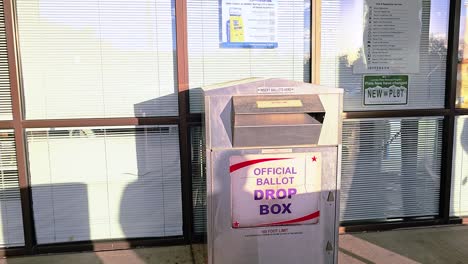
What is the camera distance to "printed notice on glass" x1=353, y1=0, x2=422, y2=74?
385 cm

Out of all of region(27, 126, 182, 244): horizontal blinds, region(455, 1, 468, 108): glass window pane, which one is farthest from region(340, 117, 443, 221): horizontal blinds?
region(27, 126, 182, 244): horizontal blinds

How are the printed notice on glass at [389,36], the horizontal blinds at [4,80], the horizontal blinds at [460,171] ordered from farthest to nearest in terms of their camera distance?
the horizontal blinds at [460,171]
the printed notice on glass at [389,36]
the horizontal blinds at [4,80]

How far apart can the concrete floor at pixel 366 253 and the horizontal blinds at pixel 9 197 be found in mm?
198

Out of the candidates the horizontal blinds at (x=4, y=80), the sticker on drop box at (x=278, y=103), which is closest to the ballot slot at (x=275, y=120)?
the sticker on drop box at (x=278, y=103)

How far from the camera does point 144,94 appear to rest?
3.64m

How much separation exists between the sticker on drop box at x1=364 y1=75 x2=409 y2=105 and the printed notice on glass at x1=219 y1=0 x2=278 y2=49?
104cm

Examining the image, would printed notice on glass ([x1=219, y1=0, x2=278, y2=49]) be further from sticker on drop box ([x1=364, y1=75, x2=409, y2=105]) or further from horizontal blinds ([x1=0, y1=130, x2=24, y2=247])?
horizontal blinds ([x1=0, y1=130, x2=24, y2=247])

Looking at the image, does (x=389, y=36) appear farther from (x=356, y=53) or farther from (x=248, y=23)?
(x=248, y=23)

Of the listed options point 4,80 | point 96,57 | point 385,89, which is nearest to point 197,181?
point 96,57

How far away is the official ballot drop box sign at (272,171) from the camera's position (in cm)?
263

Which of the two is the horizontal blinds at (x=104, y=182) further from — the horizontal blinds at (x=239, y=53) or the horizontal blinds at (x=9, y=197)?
the horizontal blinds at (x=239, y=53)

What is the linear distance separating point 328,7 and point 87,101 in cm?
229

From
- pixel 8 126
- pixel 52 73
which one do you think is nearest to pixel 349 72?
pixel 52 73

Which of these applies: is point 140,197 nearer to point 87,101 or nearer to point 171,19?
point 87,101
